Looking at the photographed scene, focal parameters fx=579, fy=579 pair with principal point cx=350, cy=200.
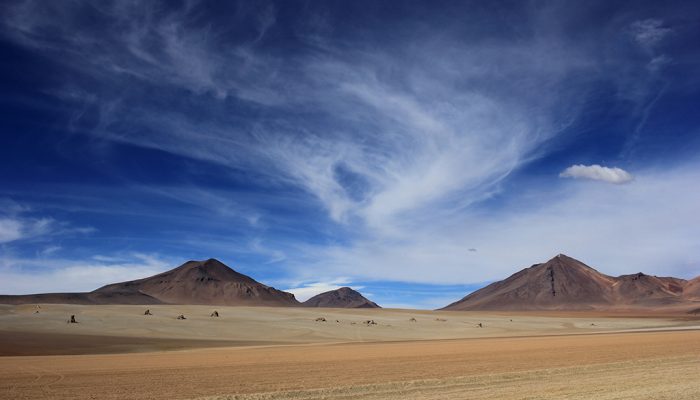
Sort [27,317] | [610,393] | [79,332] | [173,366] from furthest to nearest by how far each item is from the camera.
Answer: [27,317]
[79,332]
[173,366]
[610,393]

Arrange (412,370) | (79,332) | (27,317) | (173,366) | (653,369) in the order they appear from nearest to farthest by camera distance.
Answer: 1. (653,369)
2. (412,370)
3. (173,366)
4. (79,332)
5. (27,317)

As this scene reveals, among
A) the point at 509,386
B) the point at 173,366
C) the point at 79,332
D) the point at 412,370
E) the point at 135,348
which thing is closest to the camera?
the point at 509,386

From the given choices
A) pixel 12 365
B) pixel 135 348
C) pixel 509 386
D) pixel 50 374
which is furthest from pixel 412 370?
pixel 135 348

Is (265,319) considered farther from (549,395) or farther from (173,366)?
(549,395)

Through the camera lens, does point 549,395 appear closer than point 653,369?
Yes

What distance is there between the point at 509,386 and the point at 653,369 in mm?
8021

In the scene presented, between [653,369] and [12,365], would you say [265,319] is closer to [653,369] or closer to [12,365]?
[12,365]

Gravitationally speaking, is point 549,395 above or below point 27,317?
below

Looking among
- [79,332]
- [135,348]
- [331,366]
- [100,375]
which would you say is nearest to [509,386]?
[331,366]

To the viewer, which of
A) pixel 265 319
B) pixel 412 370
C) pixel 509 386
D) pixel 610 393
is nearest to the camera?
pixel 610 393

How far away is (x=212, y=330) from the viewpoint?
66.1 meters

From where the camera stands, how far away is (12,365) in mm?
28797

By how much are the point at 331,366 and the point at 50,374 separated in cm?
1255

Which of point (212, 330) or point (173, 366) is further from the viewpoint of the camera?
point (212, 330)
